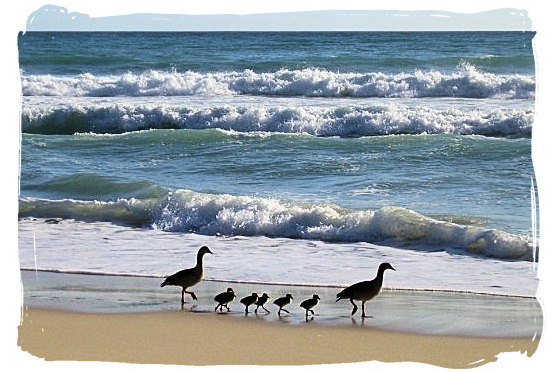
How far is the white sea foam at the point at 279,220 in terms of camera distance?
17.0ft

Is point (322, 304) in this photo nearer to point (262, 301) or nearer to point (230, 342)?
point (262, 301)

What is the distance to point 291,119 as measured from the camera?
6.30 meters

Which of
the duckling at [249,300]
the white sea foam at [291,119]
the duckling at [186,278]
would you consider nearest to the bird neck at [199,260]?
the duckling at [186,278]

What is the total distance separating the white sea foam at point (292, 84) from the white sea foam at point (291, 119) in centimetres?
10

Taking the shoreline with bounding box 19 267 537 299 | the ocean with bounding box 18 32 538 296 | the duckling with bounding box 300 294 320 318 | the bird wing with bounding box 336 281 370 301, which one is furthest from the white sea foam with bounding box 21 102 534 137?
the duckling with bounding box 300 294 320 318

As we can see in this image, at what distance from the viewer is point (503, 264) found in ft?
16.0

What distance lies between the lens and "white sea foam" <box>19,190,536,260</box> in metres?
5.17

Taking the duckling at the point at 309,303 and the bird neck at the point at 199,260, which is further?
the bird neck at the point at 199,260

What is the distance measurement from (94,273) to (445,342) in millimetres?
1690

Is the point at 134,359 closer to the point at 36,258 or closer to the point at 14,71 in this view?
the point at 36,258

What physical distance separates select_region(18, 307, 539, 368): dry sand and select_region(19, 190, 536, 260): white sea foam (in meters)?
0.90

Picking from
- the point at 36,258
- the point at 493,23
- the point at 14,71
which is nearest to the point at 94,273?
the point at 36,258

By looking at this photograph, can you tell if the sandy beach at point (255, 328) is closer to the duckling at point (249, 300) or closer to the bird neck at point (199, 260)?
the duckling at point (249, 300)

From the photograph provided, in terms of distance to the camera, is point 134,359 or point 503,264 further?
point 503,264
